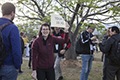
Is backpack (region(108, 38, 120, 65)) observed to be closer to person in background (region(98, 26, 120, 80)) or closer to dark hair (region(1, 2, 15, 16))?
person in background (region(98, 26, 120, 80))

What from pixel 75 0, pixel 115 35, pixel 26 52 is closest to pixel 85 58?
pixel 115 35

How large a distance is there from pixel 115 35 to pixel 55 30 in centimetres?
195

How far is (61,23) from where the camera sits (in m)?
2.67

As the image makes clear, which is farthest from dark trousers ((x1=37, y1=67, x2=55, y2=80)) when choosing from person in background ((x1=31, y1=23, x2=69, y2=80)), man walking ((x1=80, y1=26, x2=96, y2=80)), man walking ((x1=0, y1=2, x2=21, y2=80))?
man walking ((x1=80, y1=26, x2=96, y2=80))

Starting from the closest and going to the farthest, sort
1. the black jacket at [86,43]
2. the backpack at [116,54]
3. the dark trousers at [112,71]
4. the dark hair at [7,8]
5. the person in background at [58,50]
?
the dark hair at [7,8]
the backpack at [116,54]
the dark trousers at [112,71]
the black jacket at [86,43]
the person in background at [58,50]

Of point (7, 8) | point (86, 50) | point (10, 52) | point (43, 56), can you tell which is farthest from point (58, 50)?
point (7, 8)


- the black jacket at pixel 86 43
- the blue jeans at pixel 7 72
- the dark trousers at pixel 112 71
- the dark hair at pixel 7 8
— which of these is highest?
the dark hair at pixel 7 8

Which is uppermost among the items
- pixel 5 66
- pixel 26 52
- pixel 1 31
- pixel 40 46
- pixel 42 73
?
pixel 1 31

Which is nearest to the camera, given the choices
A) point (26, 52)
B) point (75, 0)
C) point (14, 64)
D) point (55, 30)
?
point (14, 64)

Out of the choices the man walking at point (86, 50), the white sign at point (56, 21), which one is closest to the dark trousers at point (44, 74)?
the white sign at point (56, 21)

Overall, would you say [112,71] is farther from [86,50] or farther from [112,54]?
[86,50]

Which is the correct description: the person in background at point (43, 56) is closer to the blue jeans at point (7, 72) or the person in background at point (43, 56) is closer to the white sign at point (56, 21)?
the white sign at point (56, 21)

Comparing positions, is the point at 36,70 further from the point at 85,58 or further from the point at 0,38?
the point at 85,58

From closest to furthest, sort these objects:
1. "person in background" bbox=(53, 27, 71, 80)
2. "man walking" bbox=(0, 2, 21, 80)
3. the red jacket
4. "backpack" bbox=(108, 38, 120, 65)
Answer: "man walking" bbox=(0, 2, 21, 80)
the red jacket
"backpack" bbox=(108, 38, 120, 65)
"person in background" bbox=(53, 27, 71, 80)
